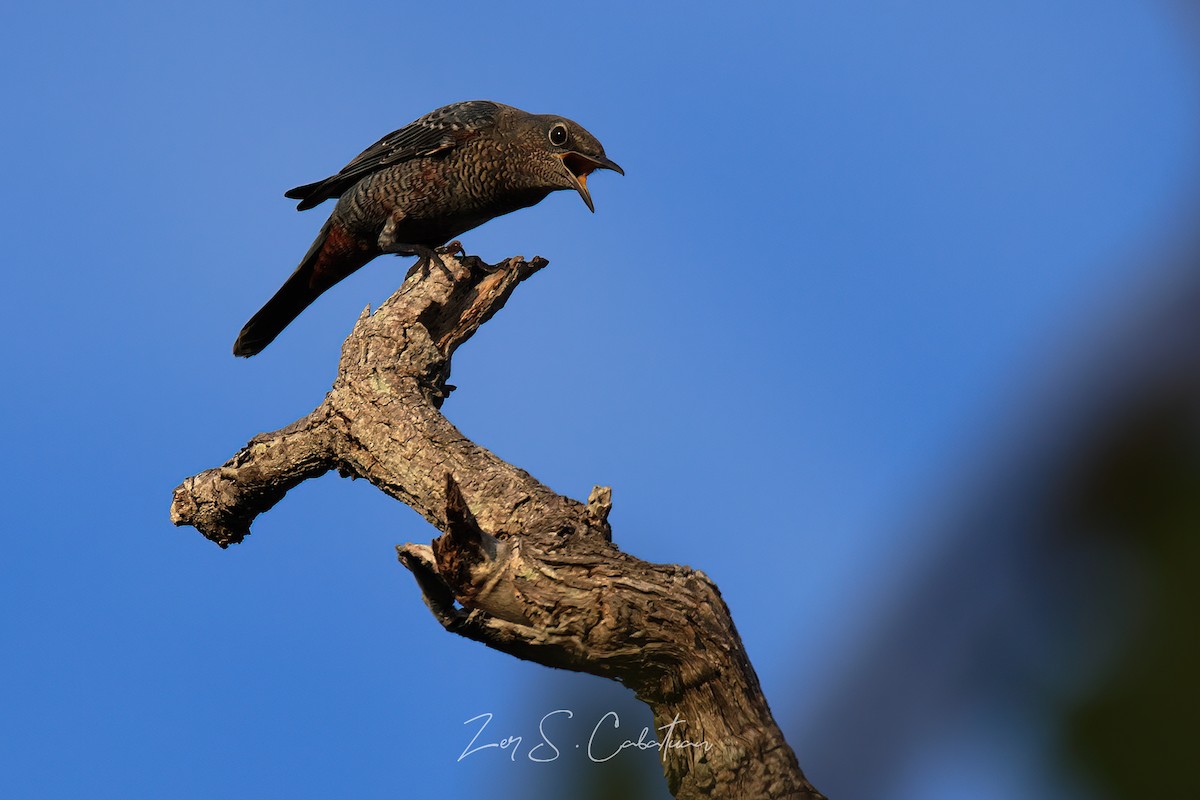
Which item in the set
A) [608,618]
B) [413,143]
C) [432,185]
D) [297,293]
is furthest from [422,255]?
[608,618]

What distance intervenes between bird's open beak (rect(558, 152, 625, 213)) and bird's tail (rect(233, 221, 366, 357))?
1.85 m

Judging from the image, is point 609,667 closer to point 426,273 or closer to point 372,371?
point 372,371

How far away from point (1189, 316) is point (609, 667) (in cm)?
330

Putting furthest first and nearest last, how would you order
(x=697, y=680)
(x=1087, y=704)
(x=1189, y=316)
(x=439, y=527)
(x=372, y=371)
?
(x=372, y=371) < (x=439, y=527) < (x=697, y=680) < (x=1087, y=704) < (x=1189, y=316)

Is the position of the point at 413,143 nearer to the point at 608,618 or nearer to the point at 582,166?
the point at 582,166

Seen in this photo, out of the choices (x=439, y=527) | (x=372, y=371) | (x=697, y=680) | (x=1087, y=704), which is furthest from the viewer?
(x=372, y=371)

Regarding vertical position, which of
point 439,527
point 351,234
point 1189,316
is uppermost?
point 351,234

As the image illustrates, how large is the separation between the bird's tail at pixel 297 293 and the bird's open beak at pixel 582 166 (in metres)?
1.85

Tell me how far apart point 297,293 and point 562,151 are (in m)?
2.32

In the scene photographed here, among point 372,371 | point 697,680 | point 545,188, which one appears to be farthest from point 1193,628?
point 545,188

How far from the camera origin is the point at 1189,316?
2.22ft

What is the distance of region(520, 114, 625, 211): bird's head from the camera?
7945mm

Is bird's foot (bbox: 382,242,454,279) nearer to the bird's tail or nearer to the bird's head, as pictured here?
the bird's tail

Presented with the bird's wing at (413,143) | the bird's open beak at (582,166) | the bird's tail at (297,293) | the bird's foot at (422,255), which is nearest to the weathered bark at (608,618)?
the bird's foot at (422,255)
